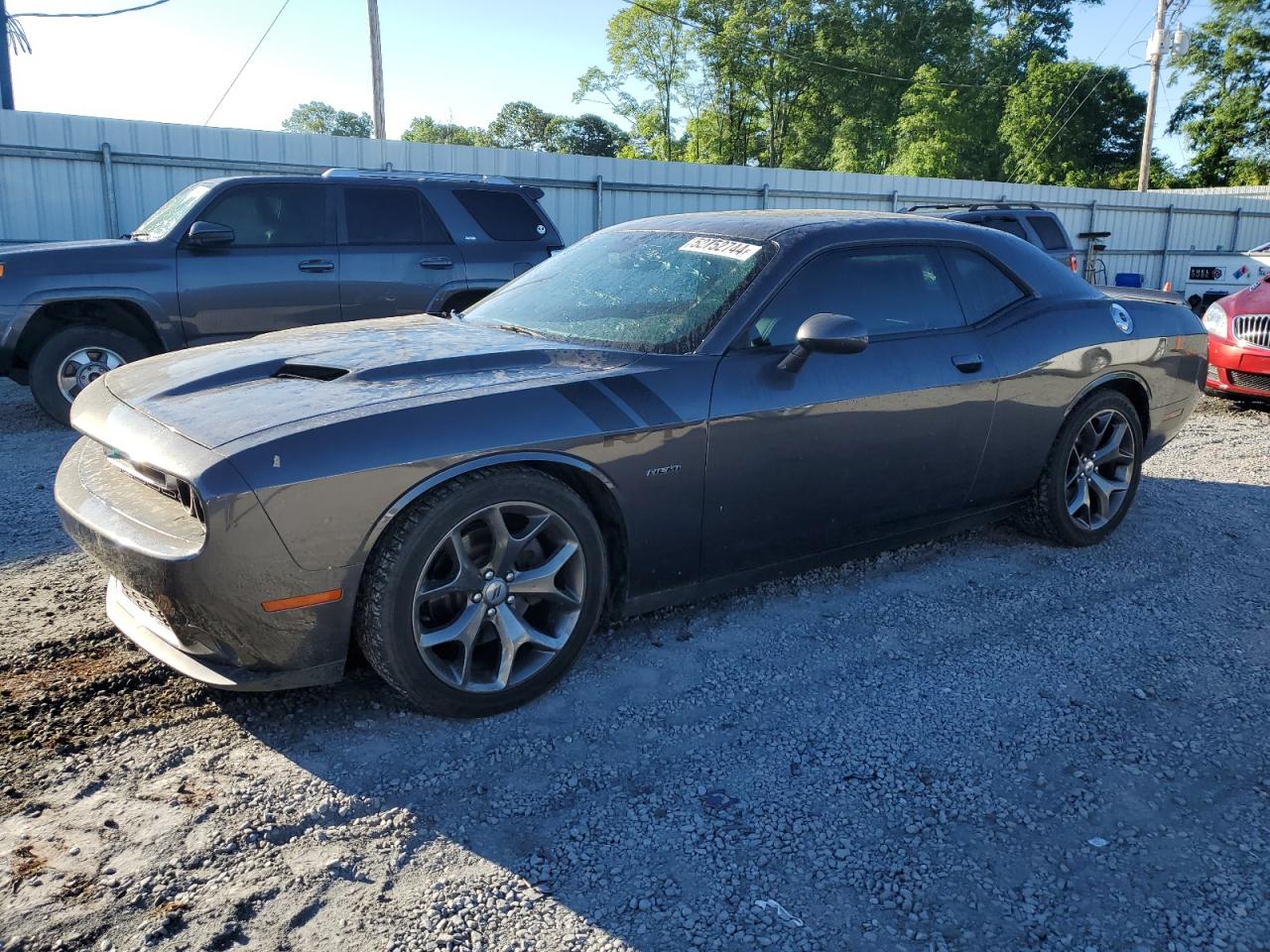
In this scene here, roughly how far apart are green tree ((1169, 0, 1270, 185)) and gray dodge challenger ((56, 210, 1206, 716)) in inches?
1664

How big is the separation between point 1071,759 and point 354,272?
664 centimetres

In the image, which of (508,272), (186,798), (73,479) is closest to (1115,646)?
(186,798)

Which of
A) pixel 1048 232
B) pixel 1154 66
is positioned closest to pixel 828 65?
pixel 1154 66

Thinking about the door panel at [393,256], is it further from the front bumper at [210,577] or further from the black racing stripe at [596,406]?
the black racing stripe at [596,406]

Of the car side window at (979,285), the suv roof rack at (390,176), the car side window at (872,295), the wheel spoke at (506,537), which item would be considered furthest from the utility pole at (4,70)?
the wheel spoke at (506,537)

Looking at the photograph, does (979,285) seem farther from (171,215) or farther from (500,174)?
(500,174)

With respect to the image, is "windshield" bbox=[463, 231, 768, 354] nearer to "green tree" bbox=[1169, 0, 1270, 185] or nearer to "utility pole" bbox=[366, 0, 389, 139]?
"utility pole" bbox=[366, 0, 389, 139]

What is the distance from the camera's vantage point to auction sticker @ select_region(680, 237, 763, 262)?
3.85m

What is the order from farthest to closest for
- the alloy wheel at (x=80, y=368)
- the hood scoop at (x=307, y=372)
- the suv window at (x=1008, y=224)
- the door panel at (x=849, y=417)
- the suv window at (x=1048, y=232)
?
the suv window at (x=1048, y=232) < the suv window at (x=1008, y=224) < the alloy wheel at (x=80, y=368) < the door panel at (x=849, y=417) < the hood scoop at (x=307, y=372)

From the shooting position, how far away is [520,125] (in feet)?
255

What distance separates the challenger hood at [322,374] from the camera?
2928 millimetres

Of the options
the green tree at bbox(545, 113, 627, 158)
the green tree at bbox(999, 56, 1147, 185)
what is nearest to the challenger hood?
the green tree at bbox(999, 56, 1147, 185)

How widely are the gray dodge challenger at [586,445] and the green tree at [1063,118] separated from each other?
38.7 m

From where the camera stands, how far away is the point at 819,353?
12.1 feet
